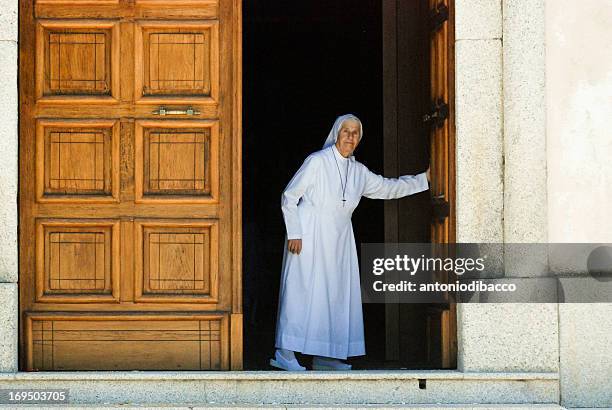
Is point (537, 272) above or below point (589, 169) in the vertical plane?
below

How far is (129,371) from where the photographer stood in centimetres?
680

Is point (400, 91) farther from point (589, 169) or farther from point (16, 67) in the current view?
point (16, 67)

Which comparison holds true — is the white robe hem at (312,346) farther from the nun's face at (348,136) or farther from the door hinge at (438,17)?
the door hinge at (438,17)

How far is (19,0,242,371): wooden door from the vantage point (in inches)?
270

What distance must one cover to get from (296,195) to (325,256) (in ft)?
1.57

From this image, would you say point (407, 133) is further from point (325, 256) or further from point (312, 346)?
point (312, 346)

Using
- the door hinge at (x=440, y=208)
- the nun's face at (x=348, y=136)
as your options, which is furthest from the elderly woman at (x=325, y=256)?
the door hinge at (x=440, y=208)

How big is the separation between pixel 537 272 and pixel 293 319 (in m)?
1.82

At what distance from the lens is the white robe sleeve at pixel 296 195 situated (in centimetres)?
773

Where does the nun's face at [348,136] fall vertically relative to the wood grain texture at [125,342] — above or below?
above

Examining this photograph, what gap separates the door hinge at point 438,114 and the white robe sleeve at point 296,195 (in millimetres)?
908

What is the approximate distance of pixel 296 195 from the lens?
7.79 m

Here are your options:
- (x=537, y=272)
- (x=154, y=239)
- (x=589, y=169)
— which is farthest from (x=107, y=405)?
(x=589, y=169)

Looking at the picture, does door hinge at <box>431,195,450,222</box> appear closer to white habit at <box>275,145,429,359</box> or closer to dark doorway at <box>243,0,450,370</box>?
white habit at <box>275,145,429,359</box>
